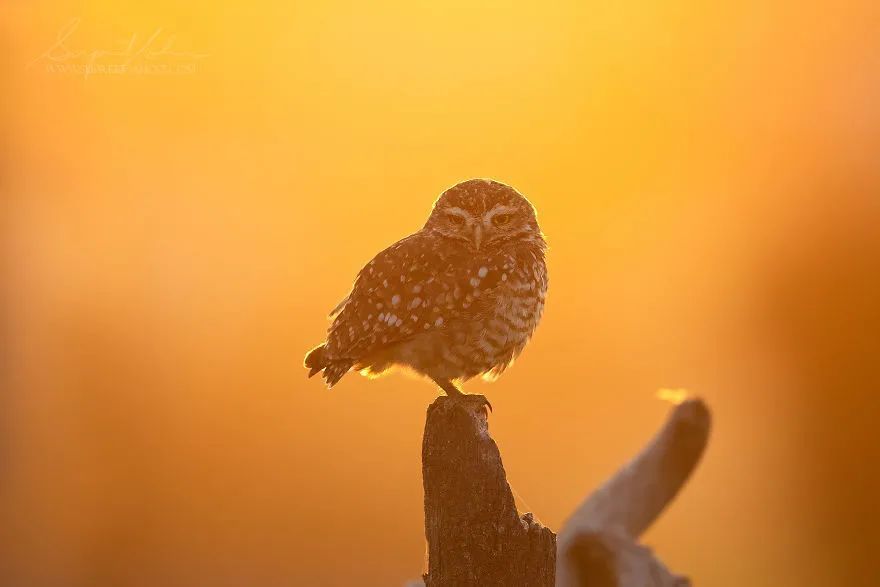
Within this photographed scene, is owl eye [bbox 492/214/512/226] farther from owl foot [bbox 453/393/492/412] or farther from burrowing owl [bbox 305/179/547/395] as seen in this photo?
owl foot [bbox 453/393/492/412]

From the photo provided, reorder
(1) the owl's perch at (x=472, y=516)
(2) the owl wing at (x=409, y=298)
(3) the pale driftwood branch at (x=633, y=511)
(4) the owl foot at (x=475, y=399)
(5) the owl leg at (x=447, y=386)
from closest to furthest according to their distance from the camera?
1. (1) the owl's perch at (x=472, y=516)
2. (4) the owl foot at (x=475, y=399)
3. (2) the owl wing at (x=409, y=298)
4. (5) the owl leg at (x=447, y=386)
5. (3) the pale driftwood branch at (x=633, y=511)

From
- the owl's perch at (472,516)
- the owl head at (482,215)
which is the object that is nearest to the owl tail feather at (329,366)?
the owl's perch at (472,516)

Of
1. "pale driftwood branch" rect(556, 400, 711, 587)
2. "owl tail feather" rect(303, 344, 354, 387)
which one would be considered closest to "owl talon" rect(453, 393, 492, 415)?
"owl tail feather" rect(303, 344, 354, 387)

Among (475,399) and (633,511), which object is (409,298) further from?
(633,511)

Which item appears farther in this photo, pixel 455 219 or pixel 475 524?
pixel 455 219

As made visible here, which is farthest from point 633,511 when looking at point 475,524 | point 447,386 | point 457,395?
point 475,524

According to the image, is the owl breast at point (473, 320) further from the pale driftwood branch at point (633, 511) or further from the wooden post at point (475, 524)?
the pale driftwood branch at point (633, 511)
